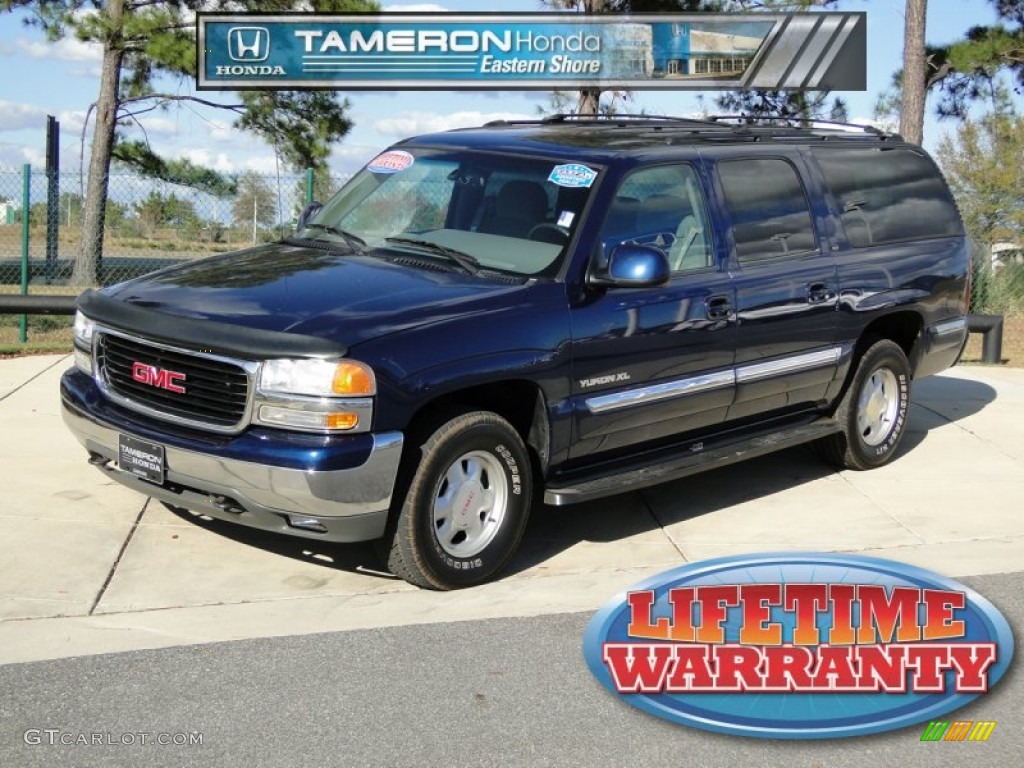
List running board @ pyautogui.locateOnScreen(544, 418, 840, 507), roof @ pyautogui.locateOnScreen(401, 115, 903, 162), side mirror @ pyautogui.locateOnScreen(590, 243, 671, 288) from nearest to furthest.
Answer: side mirror @ pyautogui.locateOnScreen(590, 243, 671, 288) → running board @ pyautogui.locateOnScreen(544, 418, 840, 507) → roof @ pyautogui.locateOnScreen(401, 115, 903, 162)

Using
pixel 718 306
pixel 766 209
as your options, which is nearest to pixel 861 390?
pixel 766 209

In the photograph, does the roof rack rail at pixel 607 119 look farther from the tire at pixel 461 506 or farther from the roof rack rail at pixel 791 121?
the tire at pixel 461 506

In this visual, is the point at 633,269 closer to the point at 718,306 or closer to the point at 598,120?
the point at 718,306

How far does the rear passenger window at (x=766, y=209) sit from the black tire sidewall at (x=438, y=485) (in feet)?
6.32

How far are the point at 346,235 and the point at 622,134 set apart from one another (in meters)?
1.63

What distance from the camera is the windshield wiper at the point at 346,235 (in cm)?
678

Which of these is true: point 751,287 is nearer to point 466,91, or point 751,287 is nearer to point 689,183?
point 689,183

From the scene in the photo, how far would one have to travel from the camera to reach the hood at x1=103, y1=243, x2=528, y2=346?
5.59 metres

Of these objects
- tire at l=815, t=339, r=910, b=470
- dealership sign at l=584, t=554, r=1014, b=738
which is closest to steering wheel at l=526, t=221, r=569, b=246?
dealership sign at l=584, t=554, r=1014, b=738

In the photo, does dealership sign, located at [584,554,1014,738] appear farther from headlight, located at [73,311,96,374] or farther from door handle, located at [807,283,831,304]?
headlight, located at [73,311,96,374]

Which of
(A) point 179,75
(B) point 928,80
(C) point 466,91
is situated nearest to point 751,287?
(C) point 466,91

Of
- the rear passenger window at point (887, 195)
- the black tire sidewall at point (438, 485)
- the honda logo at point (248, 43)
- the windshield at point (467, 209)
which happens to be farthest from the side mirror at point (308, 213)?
the honda logo at point (248, 43)

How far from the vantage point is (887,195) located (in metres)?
8.36

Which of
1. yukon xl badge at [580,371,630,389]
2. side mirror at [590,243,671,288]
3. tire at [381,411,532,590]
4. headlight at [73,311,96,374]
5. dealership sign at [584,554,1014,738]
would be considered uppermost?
side mirror at [590,243,671,288]
